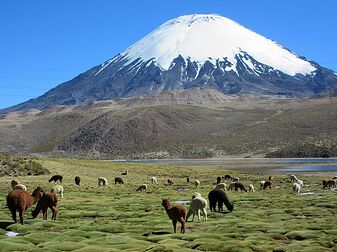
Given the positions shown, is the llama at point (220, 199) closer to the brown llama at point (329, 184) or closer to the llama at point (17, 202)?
the llama at point (17, 202)

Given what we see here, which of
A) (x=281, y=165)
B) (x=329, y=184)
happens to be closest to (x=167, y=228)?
(x=329, y=184)

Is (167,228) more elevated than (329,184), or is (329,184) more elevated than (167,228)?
(329,184)

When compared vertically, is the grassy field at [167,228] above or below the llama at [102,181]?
below

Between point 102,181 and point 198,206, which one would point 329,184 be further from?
point 198,206

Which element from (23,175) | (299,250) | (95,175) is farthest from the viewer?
(95,175)

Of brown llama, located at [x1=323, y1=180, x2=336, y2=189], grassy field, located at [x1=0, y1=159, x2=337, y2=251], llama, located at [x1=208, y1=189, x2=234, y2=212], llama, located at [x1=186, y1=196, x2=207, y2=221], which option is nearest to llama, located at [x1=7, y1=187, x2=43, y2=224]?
grassy field, located at [x1=0, y1=159, x2=337, y2=251]

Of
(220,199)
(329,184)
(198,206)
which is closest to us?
(198,206)

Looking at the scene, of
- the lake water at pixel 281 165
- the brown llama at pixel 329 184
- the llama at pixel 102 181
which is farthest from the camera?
the lake water at pixel 281 165

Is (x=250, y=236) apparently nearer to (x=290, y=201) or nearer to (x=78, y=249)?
(x=78, y=249)

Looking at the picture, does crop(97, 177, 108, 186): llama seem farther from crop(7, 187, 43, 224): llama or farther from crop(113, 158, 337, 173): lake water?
crop(113, 158, 337, 173): lake water

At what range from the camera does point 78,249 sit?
18.3m

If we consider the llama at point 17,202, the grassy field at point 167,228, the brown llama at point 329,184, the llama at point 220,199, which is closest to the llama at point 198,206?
the grassy field at point 167,228

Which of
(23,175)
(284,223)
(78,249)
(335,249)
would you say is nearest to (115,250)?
(78,249)

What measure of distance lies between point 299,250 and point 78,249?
777 centimetres
